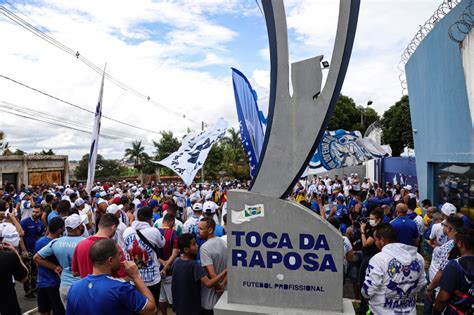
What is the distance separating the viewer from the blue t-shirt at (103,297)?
2.79 m

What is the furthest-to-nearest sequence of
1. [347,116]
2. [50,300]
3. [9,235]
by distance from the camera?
[347,116] < [9,235] < [50,300]

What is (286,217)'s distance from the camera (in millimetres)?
3904

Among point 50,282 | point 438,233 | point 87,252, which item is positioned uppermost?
point 87,252

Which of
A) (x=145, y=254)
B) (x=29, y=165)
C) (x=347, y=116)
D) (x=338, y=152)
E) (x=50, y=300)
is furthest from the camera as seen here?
(x=347, y=116)

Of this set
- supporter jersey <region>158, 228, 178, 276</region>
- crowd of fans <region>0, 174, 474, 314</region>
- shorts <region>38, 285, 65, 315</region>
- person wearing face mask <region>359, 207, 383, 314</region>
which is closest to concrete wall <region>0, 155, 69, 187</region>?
crowd of fans <region>0, 174, 474, 314</region>

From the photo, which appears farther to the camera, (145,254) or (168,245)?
(168,245)

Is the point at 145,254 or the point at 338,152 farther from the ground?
the point at 338,152

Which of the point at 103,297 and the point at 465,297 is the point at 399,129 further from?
the point at 103,297

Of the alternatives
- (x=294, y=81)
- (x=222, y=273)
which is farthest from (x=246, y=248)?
(x=294, y=81)

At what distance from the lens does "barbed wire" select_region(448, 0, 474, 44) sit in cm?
788

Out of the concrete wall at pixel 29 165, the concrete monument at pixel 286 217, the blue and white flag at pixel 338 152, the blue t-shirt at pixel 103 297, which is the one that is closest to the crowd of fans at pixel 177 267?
the blue t-shirt at pixel 103 297

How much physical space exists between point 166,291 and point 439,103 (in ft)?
28.3

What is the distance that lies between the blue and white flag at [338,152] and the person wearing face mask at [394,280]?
8.11 m

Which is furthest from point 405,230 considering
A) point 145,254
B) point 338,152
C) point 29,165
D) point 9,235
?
point 29,165
